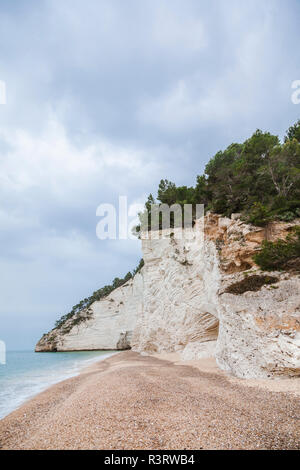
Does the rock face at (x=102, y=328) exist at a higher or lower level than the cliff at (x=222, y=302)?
lower

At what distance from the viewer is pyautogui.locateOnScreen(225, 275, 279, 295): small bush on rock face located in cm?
865

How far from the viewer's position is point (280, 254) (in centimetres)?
909

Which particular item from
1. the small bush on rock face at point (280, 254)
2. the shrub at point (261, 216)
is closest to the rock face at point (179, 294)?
the shrub at point (261, 216)

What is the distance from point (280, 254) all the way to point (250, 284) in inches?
70.7

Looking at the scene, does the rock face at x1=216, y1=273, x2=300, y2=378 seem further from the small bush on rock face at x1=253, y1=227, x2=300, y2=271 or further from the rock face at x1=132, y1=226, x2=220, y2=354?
the rock face at x1=132, y1=226, x2=220, y2=354

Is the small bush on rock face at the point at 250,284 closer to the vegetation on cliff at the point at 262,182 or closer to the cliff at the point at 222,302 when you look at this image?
the cliff at the point at 222,302

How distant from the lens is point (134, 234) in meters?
29.1

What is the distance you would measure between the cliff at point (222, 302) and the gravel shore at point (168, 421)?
164 cm

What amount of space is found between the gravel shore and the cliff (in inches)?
64.4

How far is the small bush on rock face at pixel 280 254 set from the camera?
8.80 meters

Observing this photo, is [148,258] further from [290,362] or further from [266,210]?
[290,362]
